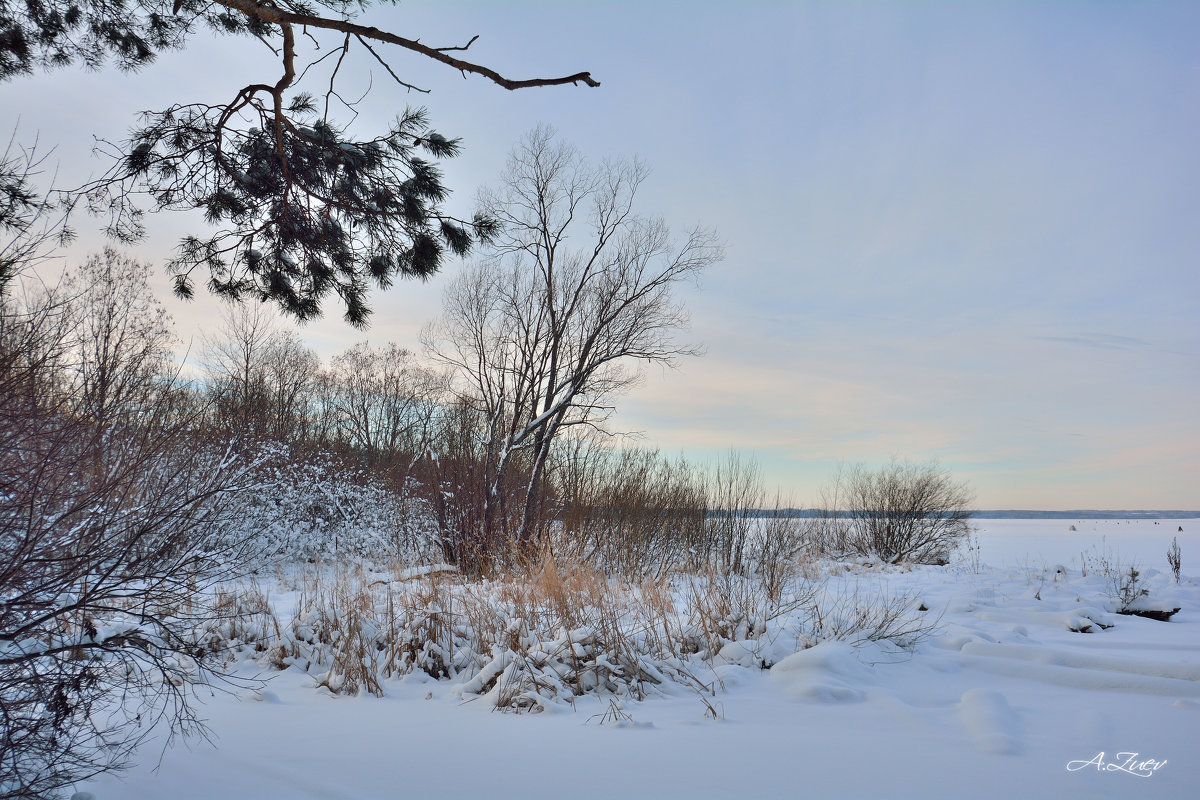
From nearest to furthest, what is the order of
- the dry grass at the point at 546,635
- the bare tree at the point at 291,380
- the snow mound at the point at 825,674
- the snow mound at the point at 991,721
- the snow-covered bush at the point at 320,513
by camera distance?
the snow mound at the point at 991,721, the snow mound at the point at 825,674, the dry grass at the point at 546,635, the snow-covered bush at the point at 320,513, the bare tree at the point at 291,380

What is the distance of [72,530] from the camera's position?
3.02 meters

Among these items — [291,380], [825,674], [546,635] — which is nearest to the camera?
[825,674]

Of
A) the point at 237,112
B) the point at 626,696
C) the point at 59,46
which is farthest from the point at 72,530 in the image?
the point at 59,46

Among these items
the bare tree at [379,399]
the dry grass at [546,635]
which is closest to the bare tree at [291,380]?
the bare tree at [379,399]

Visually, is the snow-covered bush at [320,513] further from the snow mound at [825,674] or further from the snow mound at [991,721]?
the snow mound at [991,721]

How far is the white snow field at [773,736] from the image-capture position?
2668mm

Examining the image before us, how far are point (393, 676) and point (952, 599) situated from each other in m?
5.97

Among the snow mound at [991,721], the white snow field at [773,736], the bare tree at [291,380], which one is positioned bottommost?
the white snow field at [773,736]

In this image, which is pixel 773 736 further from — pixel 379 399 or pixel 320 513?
pixel 379 399

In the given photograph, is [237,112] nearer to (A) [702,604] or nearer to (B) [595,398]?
(A) [702,604]

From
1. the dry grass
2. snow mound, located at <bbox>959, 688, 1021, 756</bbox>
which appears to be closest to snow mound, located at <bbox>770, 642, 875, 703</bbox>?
the dry grass

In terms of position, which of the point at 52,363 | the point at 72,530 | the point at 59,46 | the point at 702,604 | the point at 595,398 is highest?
the point at 59,46

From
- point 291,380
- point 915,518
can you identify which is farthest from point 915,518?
point 291,380

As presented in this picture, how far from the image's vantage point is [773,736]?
10.5ft
